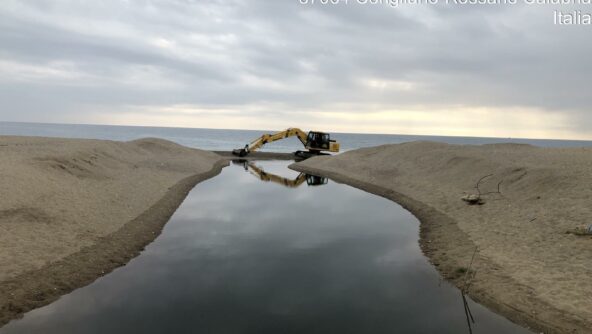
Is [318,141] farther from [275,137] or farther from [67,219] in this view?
[67,219]

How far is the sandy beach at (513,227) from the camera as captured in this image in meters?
13.2

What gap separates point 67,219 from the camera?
19.8 meters

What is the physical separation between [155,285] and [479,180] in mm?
26475

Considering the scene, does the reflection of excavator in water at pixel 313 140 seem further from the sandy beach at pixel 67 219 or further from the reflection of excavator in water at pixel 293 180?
the sandy beach at pixel 67 219

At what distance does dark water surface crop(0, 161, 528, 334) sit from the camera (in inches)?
478

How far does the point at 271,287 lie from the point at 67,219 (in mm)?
11599

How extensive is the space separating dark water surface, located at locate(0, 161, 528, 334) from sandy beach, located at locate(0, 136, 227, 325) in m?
0.81

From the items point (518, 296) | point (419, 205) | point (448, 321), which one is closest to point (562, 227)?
point (518, 296)

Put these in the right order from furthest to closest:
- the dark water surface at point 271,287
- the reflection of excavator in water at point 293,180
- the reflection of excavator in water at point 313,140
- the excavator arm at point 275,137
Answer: the excavator arm at point 275,137, the reflection of excavator in water at point 313,140, the reflection of excavator in water at point 293,180, the dark water surface at point 271,287

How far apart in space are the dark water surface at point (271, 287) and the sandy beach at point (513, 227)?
42.5 inches

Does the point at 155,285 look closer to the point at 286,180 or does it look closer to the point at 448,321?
the point at 448,321

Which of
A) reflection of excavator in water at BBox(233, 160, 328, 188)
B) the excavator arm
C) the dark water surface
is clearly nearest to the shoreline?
the dark water surface

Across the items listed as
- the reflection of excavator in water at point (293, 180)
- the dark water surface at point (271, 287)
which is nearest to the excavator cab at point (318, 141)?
the reflection of excavator in water at point (293, 180)

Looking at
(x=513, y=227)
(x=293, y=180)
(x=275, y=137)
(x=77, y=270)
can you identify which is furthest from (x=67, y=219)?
(x=275, y=137)
